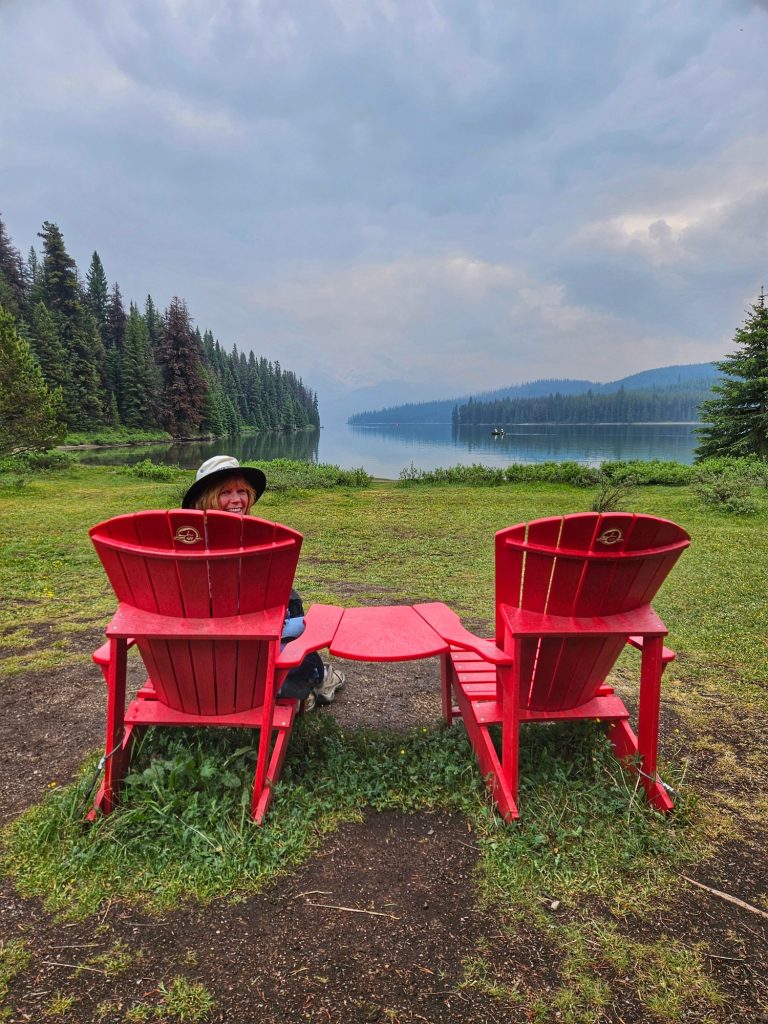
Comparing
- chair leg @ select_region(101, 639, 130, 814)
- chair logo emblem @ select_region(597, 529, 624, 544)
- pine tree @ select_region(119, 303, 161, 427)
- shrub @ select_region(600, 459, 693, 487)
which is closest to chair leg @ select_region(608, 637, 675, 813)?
chair logo emblem @ select_region(597, 529, 624, 544)

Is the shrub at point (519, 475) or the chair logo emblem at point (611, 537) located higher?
the chair logo emblem at point (611, 537)

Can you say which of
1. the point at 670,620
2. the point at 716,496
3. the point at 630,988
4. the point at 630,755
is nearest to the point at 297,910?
the point at 630,988

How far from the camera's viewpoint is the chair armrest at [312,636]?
2.38m

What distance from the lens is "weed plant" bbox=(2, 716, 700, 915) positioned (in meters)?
2.12

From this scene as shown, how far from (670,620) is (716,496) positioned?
797cm

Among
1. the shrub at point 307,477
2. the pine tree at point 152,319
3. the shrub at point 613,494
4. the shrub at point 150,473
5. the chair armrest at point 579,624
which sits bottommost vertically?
the shrub at point 150,473

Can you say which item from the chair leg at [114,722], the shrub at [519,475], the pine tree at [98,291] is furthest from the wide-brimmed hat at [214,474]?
the pine tree at [98,291]

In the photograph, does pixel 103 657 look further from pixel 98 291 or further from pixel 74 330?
pixel 98 291

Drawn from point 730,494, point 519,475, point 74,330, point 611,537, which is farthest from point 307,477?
point 74,330

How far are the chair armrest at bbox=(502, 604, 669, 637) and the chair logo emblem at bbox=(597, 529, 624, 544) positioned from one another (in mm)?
373

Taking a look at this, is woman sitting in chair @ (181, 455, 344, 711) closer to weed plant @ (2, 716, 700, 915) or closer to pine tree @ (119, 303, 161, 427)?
weed plant @ (2, 716, 700, 915)

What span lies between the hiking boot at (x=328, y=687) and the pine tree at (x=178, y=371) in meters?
58.9

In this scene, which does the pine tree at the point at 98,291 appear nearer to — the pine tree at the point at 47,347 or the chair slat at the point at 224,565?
the pine tree at the point at 47,347

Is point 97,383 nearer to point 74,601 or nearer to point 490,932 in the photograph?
point 74,601
